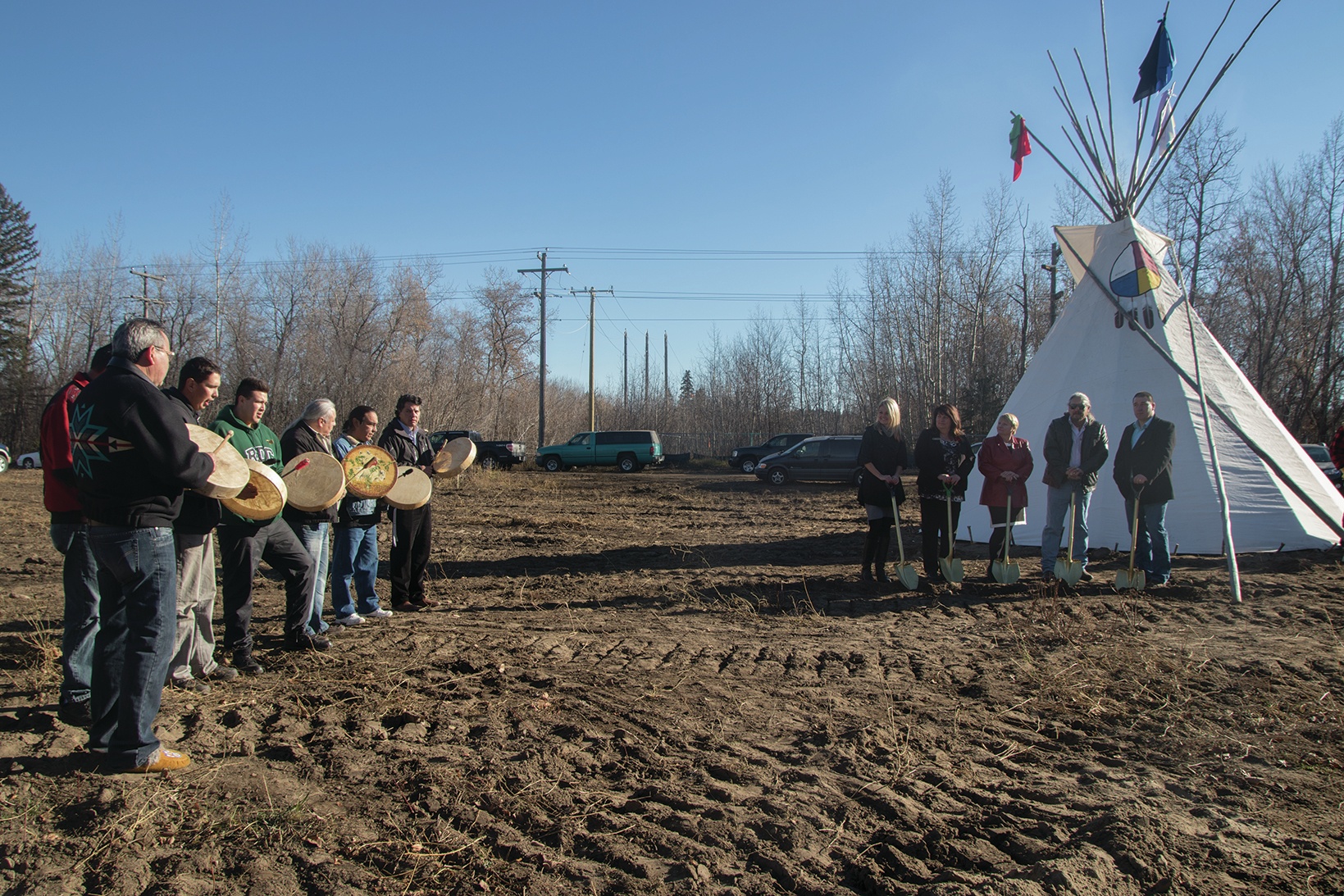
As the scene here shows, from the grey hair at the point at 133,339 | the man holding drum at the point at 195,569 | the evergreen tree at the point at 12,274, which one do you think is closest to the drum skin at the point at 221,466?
the man holding drum at the point at 195,569

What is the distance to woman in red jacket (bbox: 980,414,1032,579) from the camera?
7.00 meters

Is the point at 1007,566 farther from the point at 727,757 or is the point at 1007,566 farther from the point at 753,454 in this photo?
the point at 753,454

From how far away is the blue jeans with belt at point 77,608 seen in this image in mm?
3627

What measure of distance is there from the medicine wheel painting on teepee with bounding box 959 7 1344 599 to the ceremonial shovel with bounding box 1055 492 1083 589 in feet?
5.68

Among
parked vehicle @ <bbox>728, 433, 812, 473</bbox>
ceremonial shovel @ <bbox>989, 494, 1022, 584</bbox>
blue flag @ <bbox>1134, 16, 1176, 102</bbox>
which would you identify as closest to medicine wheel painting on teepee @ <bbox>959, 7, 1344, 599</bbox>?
blue flag @ <bbox>1134, 16, 1176, 102</bbox>

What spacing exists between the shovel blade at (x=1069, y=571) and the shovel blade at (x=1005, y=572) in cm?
35

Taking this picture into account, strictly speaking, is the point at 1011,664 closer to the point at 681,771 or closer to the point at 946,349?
the point at 681,771

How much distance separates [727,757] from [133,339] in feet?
10.5

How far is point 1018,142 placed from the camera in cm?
957

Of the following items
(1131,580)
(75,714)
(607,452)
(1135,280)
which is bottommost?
(75,714)

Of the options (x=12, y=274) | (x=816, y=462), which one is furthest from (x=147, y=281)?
(x=816, y=462)

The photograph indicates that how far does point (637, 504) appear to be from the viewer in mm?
15992

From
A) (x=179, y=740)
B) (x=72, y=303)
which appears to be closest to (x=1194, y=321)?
(x=179, y=740)

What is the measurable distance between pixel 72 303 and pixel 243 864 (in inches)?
1947
